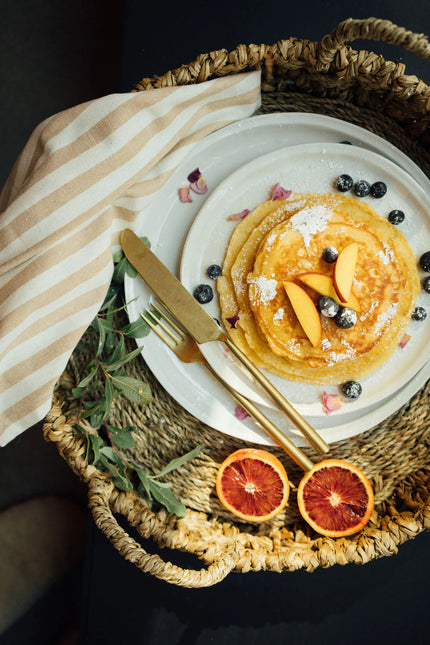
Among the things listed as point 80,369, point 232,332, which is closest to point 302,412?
point 232,332

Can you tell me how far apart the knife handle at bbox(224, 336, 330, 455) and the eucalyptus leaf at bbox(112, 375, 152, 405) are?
0.86 feet

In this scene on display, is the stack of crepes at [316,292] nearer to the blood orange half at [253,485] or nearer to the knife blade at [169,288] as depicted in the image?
the knife blade at [169,288]

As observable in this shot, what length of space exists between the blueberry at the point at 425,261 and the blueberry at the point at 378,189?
8.2 inches

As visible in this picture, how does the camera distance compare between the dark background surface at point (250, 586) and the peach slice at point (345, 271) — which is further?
the dark background surface at point (250, 586)

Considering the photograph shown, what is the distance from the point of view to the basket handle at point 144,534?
4.48ft

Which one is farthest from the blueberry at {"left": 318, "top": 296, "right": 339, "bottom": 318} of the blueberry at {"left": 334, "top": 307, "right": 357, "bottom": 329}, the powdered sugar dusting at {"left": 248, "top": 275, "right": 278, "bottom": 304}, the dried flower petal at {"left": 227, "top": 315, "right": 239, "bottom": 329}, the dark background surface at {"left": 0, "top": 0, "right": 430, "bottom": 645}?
the dark background surface at {"left": 0, "top": 0, "right": 430, "bottom": 645}

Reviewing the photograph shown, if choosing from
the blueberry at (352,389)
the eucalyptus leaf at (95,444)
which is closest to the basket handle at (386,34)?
the blueberry at (352,389)

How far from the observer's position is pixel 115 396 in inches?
63.5

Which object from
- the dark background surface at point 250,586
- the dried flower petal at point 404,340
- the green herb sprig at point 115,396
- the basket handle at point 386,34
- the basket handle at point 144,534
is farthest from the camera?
the dark background surface at point 250,586

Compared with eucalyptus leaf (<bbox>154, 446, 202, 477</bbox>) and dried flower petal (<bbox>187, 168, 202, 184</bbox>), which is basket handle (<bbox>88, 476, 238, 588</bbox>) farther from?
dried flower petal (<bbox>187, 168, 202, 184</bbox>)

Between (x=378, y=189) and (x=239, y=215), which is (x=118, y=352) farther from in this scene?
(x=378, y=189)

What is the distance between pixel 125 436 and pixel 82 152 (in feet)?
2.51

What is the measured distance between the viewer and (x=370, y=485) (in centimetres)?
150

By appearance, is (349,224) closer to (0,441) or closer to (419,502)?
(419,502)
